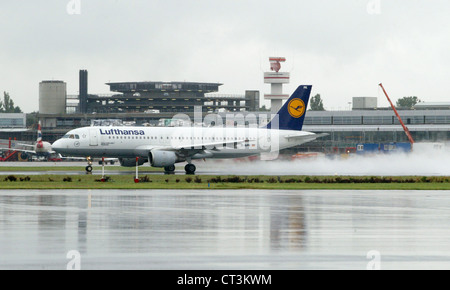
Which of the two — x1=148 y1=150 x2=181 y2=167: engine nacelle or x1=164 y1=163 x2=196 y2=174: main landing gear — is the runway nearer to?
x1=164 y1=163 x2=196 y2=174: main landing gear

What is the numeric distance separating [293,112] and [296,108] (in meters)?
0.55

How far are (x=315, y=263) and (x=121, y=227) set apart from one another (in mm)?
8377

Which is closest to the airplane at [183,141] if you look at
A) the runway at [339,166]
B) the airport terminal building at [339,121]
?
the runway at [339,166]

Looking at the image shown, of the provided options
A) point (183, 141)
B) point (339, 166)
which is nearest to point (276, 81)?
point (339, 166)

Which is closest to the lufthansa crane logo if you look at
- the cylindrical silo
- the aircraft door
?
the aircraft door

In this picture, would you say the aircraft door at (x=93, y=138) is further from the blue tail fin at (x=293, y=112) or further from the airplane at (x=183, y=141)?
the blue tail fin at (x=293, y=112)

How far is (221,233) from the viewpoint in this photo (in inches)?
859

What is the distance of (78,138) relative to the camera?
6575 cm

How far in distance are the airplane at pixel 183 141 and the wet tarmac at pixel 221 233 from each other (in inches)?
1189

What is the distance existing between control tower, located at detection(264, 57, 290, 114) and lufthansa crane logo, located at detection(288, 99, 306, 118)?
9741 cm

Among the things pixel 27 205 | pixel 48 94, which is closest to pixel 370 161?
pixel 27 205

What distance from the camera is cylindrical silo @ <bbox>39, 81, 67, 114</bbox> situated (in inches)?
7249

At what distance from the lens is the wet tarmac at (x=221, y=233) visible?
16859 millimetres

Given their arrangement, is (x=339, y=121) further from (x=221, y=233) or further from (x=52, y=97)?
(x=221, y=233)
